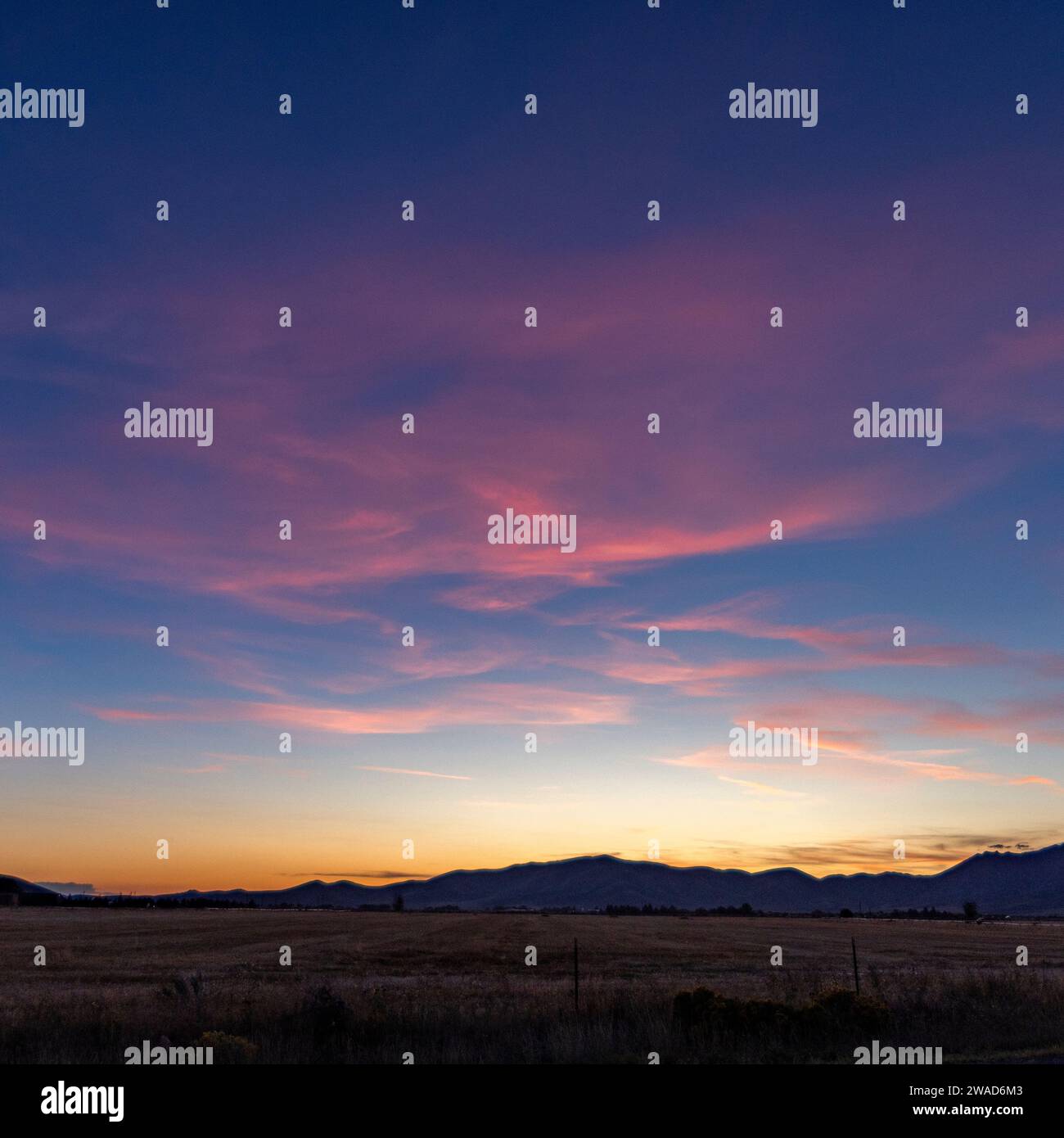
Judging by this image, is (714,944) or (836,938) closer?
(714,944)

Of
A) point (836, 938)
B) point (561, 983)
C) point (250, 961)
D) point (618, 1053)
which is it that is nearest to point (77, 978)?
point (250, 961)

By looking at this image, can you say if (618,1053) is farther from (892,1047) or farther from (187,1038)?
(187,1038)

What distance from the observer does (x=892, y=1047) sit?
17.3 m

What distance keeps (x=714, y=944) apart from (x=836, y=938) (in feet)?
68.1

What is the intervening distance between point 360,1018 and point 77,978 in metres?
27.3

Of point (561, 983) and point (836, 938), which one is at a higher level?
point (561, 983)
